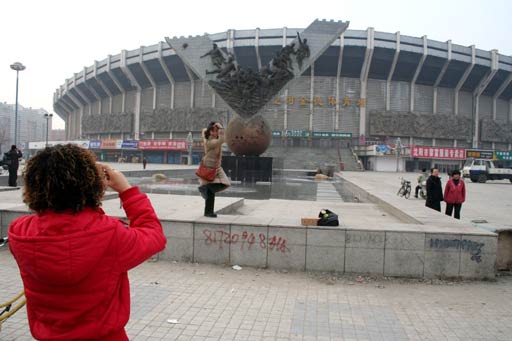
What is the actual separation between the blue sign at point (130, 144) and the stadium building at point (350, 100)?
0.21m

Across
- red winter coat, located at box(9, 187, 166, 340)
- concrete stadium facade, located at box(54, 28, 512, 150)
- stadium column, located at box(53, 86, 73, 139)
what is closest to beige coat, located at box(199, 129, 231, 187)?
red winter coat, located at box(9, 187, 166, 340)

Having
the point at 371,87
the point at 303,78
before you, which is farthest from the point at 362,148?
Result: the point at 303,78

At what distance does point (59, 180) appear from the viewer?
1441mm

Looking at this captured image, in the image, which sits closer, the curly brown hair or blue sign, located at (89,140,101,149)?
the curly brown hair

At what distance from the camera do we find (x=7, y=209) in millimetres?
6066

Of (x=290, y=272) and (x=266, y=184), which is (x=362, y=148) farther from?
(x=290, y=272)

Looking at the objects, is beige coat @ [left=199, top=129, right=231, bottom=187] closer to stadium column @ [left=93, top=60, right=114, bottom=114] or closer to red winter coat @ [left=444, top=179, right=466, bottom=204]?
red winter coat @ [left=444, top=179, right=466, bottom=204]

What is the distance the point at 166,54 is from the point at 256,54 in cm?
1243

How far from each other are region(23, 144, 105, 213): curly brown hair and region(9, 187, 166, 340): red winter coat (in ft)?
0.15

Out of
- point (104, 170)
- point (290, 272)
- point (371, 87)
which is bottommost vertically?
point (290, 272)

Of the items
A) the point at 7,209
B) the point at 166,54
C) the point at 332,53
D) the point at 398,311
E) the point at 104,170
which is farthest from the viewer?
the point at 166,54

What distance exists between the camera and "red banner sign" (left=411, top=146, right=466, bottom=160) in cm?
4783

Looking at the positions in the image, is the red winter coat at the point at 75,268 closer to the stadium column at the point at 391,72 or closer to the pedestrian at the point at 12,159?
the pedestrian at the point at 12,159

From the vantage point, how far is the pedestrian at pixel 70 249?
1386 mm
